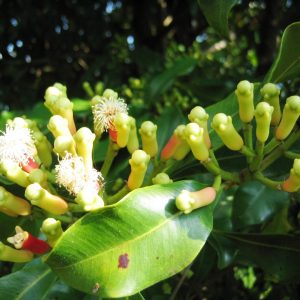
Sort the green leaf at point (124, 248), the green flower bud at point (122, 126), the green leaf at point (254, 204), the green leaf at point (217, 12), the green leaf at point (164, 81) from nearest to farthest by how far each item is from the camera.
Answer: the green leaf at point (124, 248), the green flower bud at point (122, 126), the green leaf at point (217, 12), the green leaf at point (254, 204), the green leaf at point (164, 81)

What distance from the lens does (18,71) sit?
331 centimetres

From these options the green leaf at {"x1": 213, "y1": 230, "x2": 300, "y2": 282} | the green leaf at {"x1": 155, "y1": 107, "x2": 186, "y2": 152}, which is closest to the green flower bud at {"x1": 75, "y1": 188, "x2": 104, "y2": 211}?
the green leaf at {"x1": 213, "y1": 230, "x2": 300, "y2": 282}

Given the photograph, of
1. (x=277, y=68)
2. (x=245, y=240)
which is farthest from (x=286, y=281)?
(x=277, y=68)

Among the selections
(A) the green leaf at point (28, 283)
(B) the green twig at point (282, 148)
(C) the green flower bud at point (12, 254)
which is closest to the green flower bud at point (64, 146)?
(C) the green flower bud at point (12, 254)

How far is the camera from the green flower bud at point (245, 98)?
1.11 m

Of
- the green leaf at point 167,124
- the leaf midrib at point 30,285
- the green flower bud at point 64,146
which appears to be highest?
the green flower bud at point 64,146

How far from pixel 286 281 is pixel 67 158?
27.4 inches

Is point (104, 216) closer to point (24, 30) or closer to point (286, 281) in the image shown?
point (286, 281)

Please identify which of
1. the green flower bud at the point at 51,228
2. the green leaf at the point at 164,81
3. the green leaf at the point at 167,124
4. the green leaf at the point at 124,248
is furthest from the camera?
the green leaf at the point at 164,81

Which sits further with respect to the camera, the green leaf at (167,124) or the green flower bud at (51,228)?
the green leaf at (167,124)

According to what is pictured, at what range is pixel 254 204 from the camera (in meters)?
1.61

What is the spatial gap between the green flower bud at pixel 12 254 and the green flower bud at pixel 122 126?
0.32 m

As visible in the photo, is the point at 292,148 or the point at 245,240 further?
the point at 245,240

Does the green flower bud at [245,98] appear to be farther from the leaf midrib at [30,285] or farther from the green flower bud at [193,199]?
the leaf midrib at [30,285]
